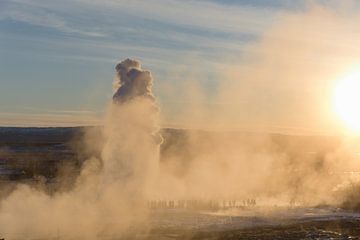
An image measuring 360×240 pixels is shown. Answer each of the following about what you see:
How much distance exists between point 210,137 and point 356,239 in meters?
65.0

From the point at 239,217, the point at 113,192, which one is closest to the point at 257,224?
the point at 239,217

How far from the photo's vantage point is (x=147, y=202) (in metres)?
43.5

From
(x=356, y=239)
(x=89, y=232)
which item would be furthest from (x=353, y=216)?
(x=89, y=232)

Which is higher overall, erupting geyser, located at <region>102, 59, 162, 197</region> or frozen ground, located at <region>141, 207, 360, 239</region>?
erupting geyser, located at <region>102, 59, 162, 197</region>

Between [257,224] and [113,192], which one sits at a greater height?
[113,192]

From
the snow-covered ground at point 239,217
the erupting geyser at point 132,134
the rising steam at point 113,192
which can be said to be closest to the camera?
the rising steam at point 113,192

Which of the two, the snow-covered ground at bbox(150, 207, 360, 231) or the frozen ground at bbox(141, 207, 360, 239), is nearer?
the frozen ground at bbox(141, 207, 360, 239)

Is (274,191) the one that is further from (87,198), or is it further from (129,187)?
(87,198)

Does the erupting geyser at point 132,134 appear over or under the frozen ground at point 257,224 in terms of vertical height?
over

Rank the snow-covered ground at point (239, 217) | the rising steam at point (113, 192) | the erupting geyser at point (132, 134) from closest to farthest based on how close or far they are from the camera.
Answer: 1. the rising steam at point (113, 192)
2. the snow-covered ground at point (239, 217)
3. the erupting geyser at point (132, 134)

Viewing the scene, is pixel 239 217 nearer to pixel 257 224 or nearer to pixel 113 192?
pixel 257 224

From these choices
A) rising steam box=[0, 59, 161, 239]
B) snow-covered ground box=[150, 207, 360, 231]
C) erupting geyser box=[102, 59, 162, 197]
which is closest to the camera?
rising steam box=[0, 59, 161, 239]

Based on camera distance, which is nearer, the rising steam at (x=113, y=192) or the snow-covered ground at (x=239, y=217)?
the rising steam at (x=113, y=192)

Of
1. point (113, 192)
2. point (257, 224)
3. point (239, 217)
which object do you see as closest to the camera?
point (257, 224)
